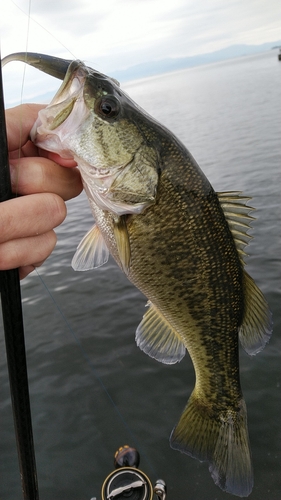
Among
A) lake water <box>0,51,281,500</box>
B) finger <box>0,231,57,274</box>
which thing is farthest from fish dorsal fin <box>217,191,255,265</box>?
lake water <box>0,51,281,500</box>

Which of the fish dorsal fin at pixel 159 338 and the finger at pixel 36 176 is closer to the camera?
the finger at pixel 36 176

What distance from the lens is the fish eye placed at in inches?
78.1

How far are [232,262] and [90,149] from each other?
3.30 ft

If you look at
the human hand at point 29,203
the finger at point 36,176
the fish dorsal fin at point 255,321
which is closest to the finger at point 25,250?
the human hand at point 29,203

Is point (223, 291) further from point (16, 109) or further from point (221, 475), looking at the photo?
point (16, 109)

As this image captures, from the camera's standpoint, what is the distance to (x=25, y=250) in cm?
159

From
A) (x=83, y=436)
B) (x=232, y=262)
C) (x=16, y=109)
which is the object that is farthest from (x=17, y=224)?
(x=83, y=436)

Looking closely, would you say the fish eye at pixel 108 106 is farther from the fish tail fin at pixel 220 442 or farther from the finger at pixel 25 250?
the fish tail fin at pixel 220 442

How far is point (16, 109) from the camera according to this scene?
180 centimetres

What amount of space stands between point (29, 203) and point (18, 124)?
454 millimetres

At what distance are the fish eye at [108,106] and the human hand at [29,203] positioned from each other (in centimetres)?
34

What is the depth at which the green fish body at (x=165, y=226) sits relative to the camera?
1953 mm

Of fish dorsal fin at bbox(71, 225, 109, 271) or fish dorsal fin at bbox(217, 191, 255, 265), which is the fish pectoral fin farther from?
fish dorsal fin at bbox(217, 191, 255, 265)

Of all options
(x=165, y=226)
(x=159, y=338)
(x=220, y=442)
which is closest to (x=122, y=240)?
(x=165, y=226)
